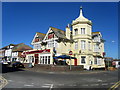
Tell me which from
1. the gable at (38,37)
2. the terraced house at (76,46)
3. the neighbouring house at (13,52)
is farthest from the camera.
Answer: the neighbouring house at (13,52)

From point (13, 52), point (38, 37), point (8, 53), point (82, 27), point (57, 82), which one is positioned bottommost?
point (57, 82)

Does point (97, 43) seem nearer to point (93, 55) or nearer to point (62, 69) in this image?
point (93, 55)

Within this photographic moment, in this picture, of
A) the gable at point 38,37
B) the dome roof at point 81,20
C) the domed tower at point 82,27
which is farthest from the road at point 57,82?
the gable at point 38,37

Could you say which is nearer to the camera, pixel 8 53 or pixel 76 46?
pixel 76 46

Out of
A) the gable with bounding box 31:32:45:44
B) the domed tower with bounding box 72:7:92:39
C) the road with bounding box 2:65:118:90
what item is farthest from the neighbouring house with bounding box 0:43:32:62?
the road with bounding box 2:65:118:90

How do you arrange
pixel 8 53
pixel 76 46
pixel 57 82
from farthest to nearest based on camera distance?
1. pixel 8 53
2. pixel 76 46
3. pixel 57 82

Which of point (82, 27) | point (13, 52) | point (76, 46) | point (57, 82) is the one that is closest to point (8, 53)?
point (13, 52)

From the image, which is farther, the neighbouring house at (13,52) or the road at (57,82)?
the neighbouring house at (13,52)

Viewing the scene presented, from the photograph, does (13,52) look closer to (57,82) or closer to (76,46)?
(76,46)

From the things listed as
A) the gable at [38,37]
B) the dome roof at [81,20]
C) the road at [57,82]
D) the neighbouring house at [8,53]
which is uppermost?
→ the dome roof at [81,20]

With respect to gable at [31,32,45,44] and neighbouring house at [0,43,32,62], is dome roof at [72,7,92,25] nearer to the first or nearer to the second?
gable at [31,32,45,44]

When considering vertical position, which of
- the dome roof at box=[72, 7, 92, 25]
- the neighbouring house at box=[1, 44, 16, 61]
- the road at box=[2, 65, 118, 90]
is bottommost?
the road at box=[2, 65, 118, 90]

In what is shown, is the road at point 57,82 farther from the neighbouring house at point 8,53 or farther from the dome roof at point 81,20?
the neighbouring house at point 8,53

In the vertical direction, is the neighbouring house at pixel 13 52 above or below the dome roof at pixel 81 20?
below
